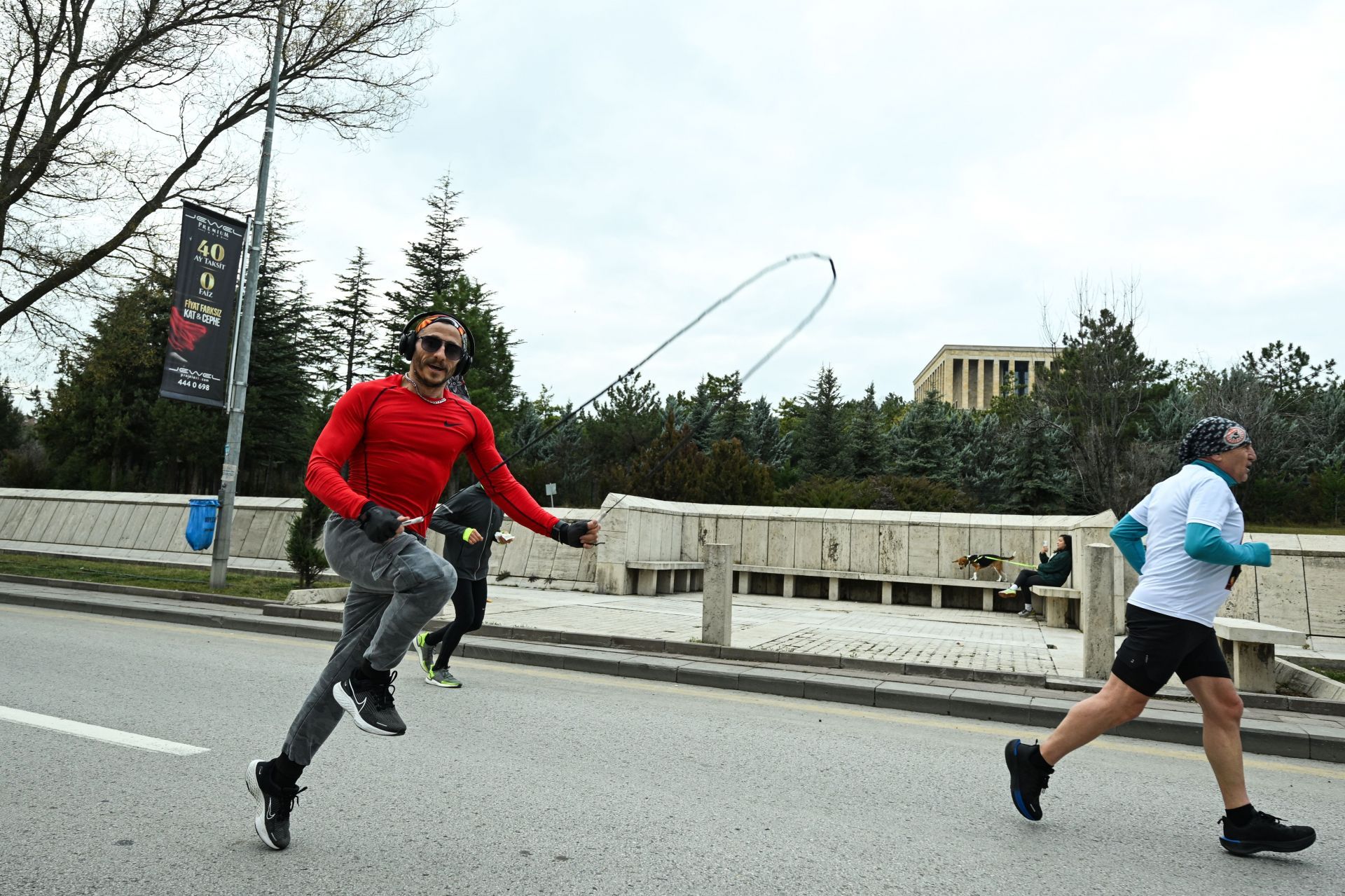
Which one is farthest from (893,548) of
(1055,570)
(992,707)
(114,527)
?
(114,527)

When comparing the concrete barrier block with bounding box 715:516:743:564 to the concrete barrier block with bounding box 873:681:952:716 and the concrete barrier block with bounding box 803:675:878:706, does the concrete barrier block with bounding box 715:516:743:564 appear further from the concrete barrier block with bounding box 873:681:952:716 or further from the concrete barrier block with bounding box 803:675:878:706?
the concrete barrier block with bounding box 873:681:952:716

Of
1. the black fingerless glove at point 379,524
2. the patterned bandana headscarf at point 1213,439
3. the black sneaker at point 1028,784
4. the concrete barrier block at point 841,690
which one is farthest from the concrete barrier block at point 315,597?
the patterned bandana headscarf at point 1213,439

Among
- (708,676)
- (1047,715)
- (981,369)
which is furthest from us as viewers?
(981,369)

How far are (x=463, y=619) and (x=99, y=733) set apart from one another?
2667mm

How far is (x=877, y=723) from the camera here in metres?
6.50

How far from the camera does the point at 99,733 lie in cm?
521

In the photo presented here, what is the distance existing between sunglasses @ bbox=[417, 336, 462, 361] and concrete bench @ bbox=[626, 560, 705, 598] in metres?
12.7

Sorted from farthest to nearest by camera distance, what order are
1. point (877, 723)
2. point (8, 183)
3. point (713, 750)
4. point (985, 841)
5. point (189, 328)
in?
point (8, 183), point (189, 328), point (877, 723), point (713, 750), point (985, 841)

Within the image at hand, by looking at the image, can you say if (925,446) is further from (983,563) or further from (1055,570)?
(1055,570)

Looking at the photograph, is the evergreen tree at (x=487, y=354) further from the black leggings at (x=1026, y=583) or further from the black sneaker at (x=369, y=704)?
the black sneaker at (x=369, y=704)

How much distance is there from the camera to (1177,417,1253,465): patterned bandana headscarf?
4.02 m

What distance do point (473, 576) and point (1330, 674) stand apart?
297 inches

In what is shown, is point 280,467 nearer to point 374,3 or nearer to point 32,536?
point 32,536

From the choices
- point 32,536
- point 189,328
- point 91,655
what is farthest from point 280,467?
point 91,655
